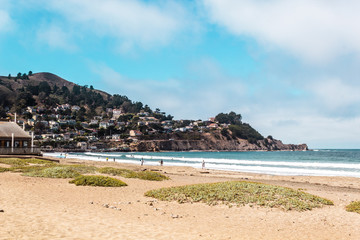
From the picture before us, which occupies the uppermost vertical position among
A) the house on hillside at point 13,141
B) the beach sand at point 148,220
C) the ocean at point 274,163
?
the house on hillside at point 13,141

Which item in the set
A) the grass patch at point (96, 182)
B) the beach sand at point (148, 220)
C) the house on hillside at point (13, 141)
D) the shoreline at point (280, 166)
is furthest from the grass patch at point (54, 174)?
the shoreline at point (280, 166)

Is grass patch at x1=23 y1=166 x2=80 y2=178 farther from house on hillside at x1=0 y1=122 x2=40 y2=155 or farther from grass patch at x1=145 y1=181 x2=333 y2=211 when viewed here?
house on hillside at x1=0 y1=122 x2=40 y2=155

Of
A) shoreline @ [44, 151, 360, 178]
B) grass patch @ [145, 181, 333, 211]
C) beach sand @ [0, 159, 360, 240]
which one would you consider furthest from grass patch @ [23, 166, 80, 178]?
shoreline @ [44, 151, 360, 178]

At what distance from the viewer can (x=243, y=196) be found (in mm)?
13906

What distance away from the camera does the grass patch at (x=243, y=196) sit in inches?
512

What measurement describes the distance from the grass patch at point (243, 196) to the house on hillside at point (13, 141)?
3428 centimetres

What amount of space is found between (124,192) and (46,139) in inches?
6139

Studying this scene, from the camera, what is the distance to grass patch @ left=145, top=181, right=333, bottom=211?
1299cm

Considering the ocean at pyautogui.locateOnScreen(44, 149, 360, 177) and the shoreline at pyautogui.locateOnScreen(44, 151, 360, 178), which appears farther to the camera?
the ocean at pyautogui.locateOnScreen(44, 149, 360, 177)

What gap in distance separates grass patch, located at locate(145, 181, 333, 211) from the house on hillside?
112 ft

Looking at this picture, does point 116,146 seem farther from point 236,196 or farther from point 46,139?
point 236,196

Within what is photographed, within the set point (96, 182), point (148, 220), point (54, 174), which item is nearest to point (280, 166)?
point (54, 174)

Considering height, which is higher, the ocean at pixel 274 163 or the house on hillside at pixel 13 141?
the house on hillside at pixel 13 141

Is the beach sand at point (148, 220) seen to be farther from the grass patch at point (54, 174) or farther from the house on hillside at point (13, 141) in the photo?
the house on hillside at point (13, 141)
